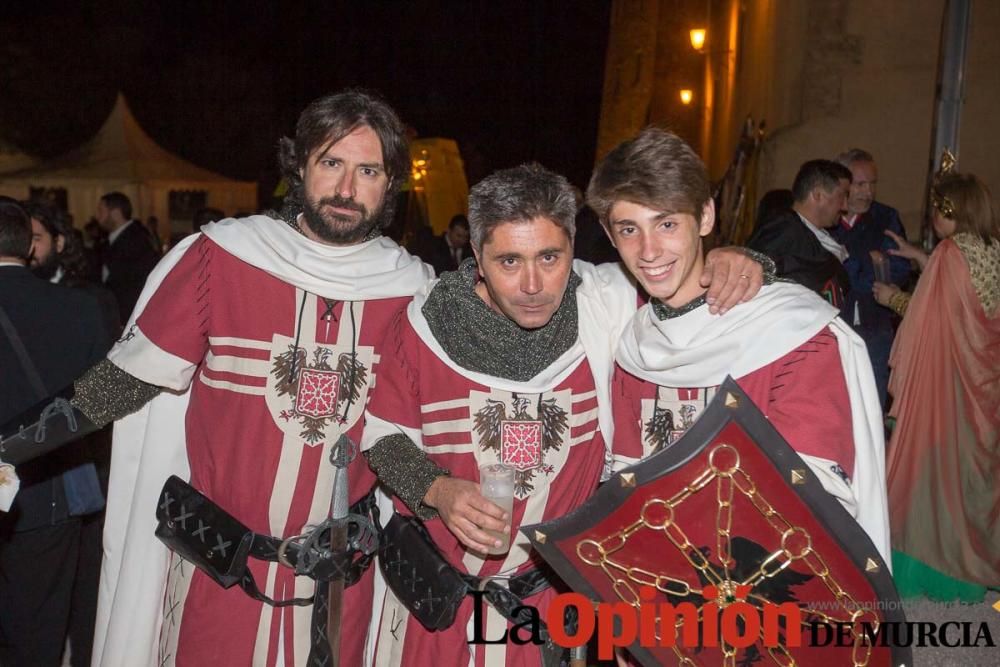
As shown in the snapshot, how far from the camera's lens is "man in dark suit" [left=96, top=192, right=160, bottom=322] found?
24.9ft

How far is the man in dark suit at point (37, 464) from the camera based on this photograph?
11.1ft

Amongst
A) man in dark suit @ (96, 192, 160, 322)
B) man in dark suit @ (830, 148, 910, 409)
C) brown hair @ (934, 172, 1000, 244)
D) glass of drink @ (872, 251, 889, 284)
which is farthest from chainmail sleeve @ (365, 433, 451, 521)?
man in dark suit @ (96, 192, 160, 322)

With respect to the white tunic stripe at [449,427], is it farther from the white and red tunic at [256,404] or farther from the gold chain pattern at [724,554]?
the gold chain pattern at [724,554]

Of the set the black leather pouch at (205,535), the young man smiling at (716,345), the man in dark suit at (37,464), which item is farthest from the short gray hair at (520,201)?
the man in dark suit at (37,464)

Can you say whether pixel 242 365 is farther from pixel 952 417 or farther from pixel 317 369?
pixel 952 417

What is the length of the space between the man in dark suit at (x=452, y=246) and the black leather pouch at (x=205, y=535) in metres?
7.61

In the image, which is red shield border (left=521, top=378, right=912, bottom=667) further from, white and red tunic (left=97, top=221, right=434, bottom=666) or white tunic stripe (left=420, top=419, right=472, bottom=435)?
white and red tunic (left=97, top=221, right=434, bottom=666)

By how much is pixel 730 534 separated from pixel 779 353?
0.42 m

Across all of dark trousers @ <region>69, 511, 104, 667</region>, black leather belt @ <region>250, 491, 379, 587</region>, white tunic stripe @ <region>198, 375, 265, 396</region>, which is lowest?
dark trousers @ <region>69, 511, 104, 667</region>

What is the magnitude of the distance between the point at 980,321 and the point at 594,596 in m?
3.80

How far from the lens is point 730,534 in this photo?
1.96 metres

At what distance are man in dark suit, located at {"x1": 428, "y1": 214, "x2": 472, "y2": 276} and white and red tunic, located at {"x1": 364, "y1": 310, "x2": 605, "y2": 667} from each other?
767cm

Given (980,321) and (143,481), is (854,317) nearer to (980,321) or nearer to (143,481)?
(980,321)

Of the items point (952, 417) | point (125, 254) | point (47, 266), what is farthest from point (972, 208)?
point (125, 254)
